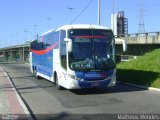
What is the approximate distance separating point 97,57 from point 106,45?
76 cm

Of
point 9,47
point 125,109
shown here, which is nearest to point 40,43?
point 125,109

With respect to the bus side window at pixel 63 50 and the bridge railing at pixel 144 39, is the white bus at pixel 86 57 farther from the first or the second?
the bridge railing at pixel 144 39

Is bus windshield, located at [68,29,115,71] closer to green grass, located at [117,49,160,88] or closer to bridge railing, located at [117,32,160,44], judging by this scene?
green grass, located at [117,49,160,88]

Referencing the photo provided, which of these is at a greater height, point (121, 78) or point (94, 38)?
point (94, 38)

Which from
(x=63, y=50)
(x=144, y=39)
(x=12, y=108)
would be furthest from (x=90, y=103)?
(x=144, y=39)

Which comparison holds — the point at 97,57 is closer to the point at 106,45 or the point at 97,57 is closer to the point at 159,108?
the point at 106,45

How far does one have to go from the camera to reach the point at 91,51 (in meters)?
18.4

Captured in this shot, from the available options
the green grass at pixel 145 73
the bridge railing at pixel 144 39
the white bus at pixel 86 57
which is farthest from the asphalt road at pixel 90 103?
the bridge railing at pixel 144 39

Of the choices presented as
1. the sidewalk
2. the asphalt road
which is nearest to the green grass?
the asphalt road

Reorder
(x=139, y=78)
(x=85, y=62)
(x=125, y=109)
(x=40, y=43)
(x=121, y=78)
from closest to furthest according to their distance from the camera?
1. (x=125, y=109)
2. (x=85, y=62)
3. (x=139, y=78)
4. (x=121, y=78)
5. (x=40, y=43)

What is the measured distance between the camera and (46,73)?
79.8 feet

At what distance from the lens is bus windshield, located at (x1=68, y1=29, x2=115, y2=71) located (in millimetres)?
18250

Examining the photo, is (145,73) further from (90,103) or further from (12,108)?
(12,108)

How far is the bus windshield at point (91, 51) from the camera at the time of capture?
18.2 metres
